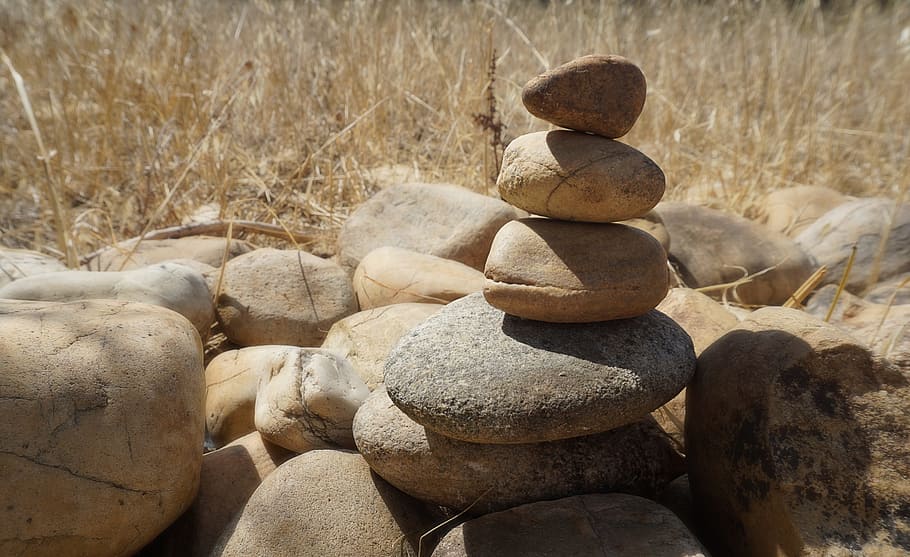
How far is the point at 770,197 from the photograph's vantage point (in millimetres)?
4457

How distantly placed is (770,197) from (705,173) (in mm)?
466

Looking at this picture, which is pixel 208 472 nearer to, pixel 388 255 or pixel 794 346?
pixel 388 255

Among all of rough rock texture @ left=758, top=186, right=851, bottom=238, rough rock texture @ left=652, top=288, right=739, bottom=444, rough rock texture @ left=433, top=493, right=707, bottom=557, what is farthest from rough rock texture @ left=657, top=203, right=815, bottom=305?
rough rock texture @ left=433, top=493, right=707, bottom=557

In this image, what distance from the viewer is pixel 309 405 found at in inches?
78.3

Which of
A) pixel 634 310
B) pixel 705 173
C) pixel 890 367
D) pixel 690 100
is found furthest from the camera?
pixel 690 100

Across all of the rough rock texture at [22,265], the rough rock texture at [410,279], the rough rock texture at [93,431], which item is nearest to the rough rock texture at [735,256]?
the rough rock texture at [410,279]

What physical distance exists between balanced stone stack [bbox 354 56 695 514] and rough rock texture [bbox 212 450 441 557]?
0.07 m

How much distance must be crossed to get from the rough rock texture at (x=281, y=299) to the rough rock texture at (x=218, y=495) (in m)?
0.70

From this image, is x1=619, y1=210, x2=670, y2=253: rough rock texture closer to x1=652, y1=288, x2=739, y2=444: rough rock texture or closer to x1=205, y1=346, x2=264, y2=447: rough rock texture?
x1=652, y1=288, x2=739, y2=444: rough rock texture

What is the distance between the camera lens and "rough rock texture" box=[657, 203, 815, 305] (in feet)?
11.2

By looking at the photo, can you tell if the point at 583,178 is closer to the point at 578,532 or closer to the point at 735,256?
the point at 578,532

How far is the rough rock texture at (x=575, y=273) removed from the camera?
1723 mm

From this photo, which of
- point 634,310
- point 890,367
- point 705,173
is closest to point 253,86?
point 705,173

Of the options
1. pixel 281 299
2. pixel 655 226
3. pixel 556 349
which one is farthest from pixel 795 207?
pixel 556 349
